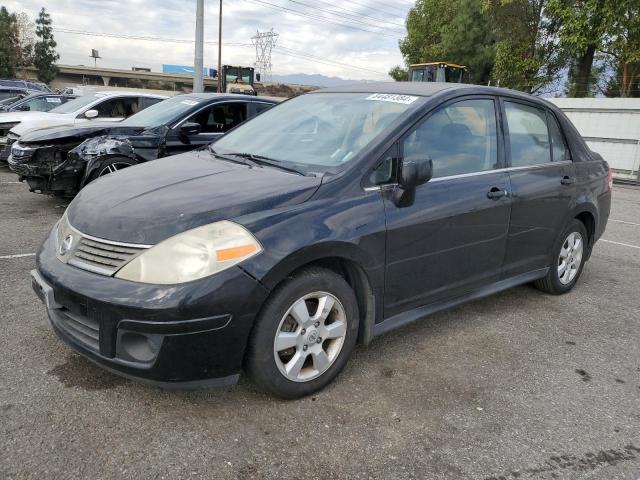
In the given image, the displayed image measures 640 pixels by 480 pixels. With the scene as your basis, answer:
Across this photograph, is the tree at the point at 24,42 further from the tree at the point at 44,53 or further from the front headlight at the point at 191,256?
the front headlight at the point at 191,256

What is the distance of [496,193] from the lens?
3.59m

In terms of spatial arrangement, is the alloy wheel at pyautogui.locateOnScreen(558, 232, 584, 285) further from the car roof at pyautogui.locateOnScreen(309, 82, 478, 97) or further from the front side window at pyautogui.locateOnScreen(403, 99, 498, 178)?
the car roof at pyautogui.locateOnScreen(309, 82, 478, 97)

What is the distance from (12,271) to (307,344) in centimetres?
309

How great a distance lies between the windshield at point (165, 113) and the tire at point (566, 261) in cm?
498

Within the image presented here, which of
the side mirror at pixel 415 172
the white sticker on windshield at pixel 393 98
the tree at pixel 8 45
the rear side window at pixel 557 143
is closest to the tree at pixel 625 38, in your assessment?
the rear side window at pixel 557 143

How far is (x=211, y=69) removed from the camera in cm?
8450

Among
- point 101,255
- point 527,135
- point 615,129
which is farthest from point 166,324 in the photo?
point 615,129

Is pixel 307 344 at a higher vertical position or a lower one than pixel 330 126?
lower

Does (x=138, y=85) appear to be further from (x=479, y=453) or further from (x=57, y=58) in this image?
(x=479, y=453)

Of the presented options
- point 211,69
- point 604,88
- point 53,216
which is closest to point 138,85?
point 211,69

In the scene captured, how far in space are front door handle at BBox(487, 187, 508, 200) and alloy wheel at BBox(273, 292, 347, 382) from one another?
1.41m

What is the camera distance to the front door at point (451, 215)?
3084mm

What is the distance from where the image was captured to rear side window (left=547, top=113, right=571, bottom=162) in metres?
4.27

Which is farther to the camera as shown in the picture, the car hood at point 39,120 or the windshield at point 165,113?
the car hood at point 39,120
